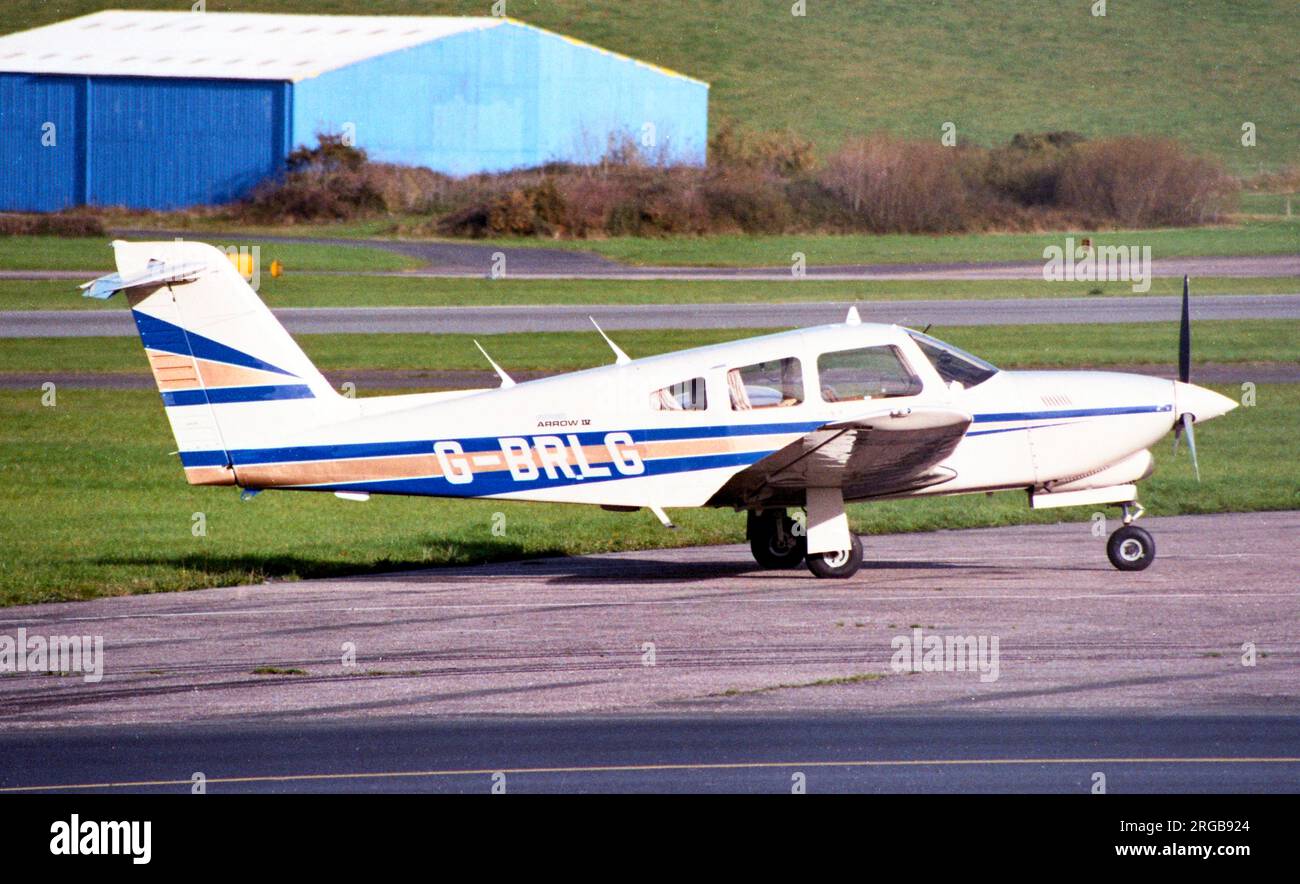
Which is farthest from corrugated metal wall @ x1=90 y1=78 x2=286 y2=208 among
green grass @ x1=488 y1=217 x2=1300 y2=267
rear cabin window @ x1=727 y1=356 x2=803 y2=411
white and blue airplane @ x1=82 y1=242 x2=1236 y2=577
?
rear cabin window @ x1=727 y1=356 x2=803 y2=411

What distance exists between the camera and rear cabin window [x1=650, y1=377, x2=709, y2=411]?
48.3 ft

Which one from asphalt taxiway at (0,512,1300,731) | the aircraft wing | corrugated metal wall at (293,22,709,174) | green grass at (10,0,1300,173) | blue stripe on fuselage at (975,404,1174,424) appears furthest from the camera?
green grass at (10,0,1300,173)

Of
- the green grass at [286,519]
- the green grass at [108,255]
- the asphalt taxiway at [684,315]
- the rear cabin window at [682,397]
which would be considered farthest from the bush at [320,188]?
the rear cabin window at [682,397]

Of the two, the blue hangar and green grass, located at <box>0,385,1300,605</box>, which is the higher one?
the blue hangar

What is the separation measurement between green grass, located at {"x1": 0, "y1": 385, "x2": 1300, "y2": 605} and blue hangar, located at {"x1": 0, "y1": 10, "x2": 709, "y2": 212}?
3761 cm

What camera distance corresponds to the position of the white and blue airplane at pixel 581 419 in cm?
1462

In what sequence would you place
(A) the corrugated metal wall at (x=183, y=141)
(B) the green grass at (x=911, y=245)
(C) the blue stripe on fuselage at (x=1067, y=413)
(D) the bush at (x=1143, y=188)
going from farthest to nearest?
1. (D) the bush at (x=1143, y=188)
2. (A) the corrugated metal wall at (x=183, y=141)
3. (B) the green grass at (x=911, y=245)
4. (C) the blue stripe on fuselage at (x=1067, y=413)

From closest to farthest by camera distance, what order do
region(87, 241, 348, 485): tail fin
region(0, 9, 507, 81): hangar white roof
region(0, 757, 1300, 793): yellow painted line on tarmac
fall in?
region(0, 757, 1300, 793): yellow painted line on tarmac, region(87, 241, 348, 485): tail fin, region(0, 9, 507, 81): hangar white roof

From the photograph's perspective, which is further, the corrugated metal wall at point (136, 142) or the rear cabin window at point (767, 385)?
the corrugated metal wall at point (136, 142)

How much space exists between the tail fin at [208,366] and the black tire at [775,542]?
173 inches

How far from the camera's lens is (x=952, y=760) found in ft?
29.8

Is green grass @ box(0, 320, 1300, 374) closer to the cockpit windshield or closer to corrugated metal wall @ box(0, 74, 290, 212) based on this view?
the cockpit windshield

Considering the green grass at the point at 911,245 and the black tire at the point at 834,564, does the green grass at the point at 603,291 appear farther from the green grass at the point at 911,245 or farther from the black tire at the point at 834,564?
the black tire at the point at 834,564

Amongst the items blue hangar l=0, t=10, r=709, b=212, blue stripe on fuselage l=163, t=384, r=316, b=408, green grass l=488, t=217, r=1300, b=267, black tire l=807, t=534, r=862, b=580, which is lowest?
black tire l=807, t=534, r=862, b=580
